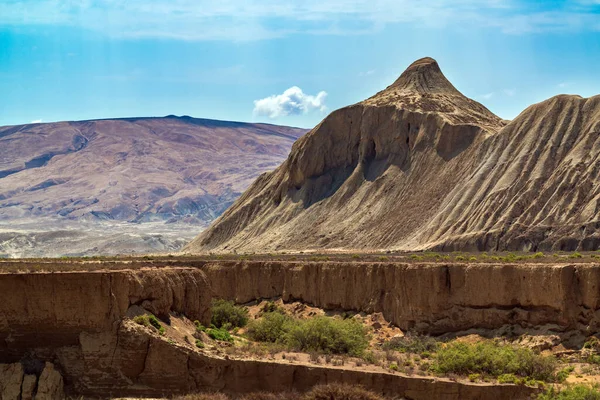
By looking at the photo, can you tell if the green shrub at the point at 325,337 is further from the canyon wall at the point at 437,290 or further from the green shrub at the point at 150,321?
the canyon wall at the point at 437,290

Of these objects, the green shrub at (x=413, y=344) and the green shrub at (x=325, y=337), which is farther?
the green shrub at (x=413, y=344)

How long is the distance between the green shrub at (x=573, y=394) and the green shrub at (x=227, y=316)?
17664mm

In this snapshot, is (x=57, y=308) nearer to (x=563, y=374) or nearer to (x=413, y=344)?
(x=413, y=344)

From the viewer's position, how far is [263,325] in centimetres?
4194

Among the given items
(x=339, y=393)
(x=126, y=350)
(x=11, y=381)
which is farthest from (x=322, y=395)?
(x=11, y=381)

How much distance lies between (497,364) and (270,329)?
11288mm

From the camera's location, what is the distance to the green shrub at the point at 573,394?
28219 mm

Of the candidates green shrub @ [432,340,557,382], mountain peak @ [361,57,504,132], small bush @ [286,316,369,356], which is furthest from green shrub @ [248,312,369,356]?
mountain peak @ [361,57,504,132]

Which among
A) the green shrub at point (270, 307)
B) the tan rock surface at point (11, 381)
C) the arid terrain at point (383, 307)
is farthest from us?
the green shrub at point (270, 307)

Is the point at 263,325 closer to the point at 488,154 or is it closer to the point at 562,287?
the point at 562,287

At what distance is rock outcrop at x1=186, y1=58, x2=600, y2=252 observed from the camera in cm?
7394

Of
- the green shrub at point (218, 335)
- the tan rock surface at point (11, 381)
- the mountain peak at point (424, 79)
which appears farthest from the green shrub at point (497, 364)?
the mountain peak at point (424, 79)

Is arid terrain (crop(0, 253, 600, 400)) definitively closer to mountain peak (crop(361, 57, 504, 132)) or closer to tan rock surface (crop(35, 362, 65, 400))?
tan rock surface (crop(35, 362, 65, 400))

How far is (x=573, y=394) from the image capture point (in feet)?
93.6
